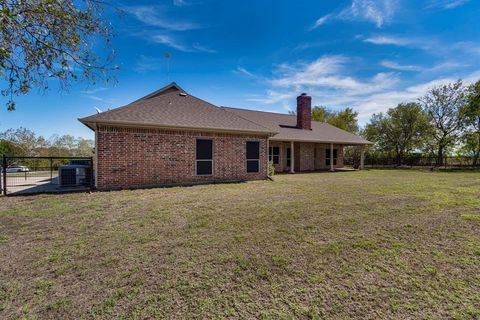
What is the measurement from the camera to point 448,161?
28781 millimetres

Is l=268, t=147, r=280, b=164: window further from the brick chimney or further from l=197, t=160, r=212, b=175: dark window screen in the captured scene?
l=197, t=160, r=212, b=175: dark window screen

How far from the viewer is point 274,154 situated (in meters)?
17.6

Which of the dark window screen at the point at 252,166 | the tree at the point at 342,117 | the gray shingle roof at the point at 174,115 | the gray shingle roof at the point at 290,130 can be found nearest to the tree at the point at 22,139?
the gray shingle roof at the point at 174,115

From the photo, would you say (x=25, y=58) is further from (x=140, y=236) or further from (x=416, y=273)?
(x=416, y=273)

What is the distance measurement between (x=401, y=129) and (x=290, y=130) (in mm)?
20654

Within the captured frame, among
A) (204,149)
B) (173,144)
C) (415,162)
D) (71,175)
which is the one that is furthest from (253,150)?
(415,162)

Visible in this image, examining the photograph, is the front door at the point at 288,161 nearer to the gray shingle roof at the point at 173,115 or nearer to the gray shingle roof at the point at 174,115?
the gray shingle roof at the point at 174,115

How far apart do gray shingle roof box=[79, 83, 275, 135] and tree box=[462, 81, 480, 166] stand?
27.0 meters

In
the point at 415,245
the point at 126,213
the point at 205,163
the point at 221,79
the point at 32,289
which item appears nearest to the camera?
the point at 32,289

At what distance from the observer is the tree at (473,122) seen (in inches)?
952

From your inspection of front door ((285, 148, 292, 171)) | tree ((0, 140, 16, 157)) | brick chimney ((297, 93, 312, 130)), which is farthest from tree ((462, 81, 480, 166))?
tree ((0, 140, 16, 157))

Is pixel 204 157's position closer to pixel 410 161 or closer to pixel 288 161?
pixel 288 161

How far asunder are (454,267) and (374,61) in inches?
643

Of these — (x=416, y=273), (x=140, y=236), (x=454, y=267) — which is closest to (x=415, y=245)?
(x=454, y=267)
